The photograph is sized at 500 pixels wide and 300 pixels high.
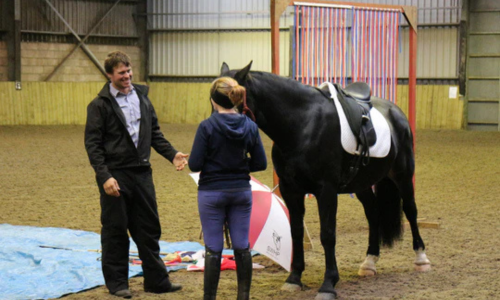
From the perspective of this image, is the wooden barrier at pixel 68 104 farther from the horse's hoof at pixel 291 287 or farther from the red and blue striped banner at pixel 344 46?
the horse's hoof at pixel 291 287

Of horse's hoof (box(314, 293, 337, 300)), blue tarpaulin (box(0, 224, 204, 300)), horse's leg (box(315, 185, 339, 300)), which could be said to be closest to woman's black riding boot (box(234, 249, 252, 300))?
horse's hoof (box(314, 293, 337, 300))

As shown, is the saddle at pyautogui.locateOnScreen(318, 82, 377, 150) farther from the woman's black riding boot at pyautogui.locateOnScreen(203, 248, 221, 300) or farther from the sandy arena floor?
the woman's black riding boot at pyautogui.locateOnScreen(203, 248, 221, 300)

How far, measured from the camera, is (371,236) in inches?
239

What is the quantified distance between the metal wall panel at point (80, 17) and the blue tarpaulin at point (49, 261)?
1733cm

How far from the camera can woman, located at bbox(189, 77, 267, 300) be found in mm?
4332

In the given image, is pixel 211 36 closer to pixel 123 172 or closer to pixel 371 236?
pixel 371 236

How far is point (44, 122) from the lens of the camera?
899 inches

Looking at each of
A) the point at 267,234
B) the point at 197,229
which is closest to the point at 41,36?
the point at 197,229

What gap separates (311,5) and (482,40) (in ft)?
56.4

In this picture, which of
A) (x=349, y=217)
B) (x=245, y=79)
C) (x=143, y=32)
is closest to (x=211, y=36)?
(x=143, y=32)

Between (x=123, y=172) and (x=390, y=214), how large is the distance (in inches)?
94.2

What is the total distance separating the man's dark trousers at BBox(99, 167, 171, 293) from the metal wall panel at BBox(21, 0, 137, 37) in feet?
64.2

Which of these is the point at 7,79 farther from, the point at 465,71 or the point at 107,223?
the point at 107,223

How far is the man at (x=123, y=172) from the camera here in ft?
16.5
